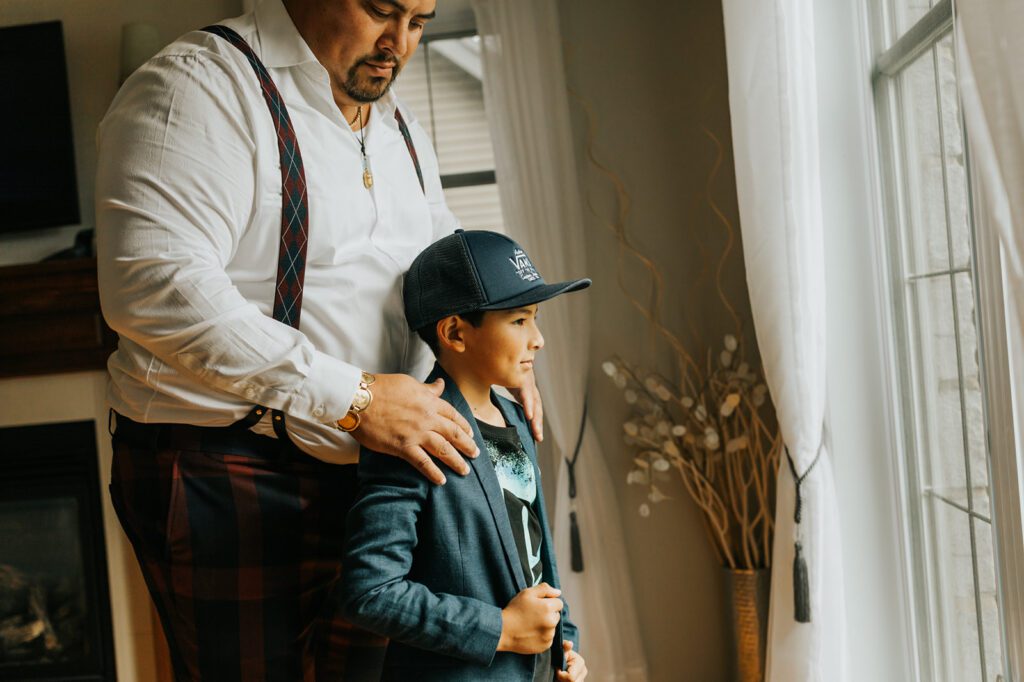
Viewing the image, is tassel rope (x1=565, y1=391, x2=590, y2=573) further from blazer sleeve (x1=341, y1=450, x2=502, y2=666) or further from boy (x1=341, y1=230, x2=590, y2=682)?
blazer sleeve (x1=341, y1=450, x2=502, y2=666)

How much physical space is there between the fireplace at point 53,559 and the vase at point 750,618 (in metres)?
1.95

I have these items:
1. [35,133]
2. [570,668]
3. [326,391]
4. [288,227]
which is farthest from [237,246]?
[35,133]

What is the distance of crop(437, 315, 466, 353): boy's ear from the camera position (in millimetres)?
1256

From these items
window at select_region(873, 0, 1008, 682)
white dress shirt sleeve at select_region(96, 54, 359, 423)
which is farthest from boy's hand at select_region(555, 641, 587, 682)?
window at select_region(873, 0, 1008, 682)

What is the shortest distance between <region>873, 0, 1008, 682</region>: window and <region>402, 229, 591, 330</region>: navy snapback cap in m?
0.91

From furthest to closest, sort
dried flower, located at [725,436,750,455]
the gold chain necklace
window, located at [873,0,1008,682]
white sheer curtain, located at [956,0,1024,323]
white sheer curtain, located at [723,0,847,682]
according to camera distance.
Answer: dried flower, located at [725,436,750,455] → white sheer curtain, located at [723,0,847,682] → window, located at [873,0,1008,682] → the gold chain necklace → white sheer curtain, located at [956,0,1024,323]

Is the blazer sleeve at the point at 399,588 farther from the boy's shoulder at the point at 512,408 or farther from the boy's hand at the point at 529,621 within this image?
the boy's shoulder at the point at 512,408

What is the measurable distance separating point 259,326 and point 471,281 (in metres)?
0.29

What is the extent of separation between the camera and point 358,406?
3.70 ft

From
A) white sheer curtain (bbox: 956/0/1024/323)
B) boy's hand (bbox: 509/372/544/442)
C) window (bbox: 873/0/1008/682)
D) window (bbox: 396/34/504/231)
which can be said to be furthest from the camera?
window (bbox: 396/34/504/231)

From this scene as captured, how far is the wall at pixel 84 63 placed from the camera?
3.00m

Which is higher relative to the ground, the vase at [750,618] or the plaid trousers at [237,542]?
the plaid trousers at [237,542]

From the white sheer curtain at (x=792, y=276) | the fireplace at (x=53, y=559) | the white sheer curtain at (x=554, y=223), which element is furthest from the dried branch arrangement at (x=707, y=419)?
the fireplace at (x=53, y=559)

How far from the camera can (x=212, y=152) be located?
3.71 ft
